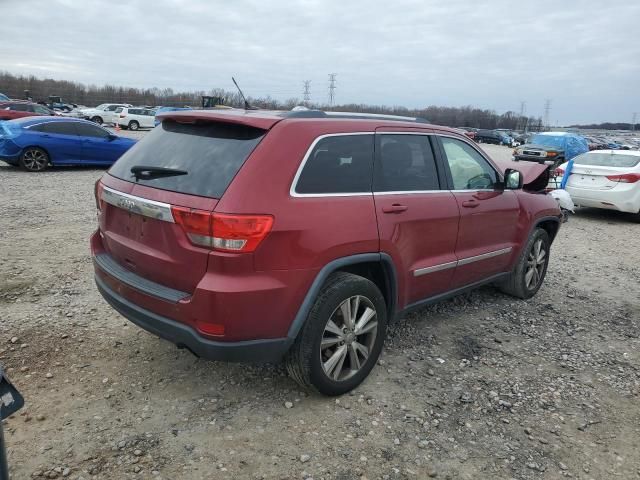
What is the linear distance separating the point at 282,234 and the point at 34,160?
12.3 meters

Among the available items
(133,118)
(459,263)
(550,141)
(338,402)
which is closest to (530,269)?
(459,263)

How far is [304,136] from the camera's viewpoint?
9.87ft

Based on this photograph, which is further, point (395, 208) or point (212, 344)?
point (395, 208)

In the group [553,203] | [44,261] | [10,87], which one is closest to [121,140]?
[44,261]

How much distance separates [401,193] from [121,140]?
1231 centimetres

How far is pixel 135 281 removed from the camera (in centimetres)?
307

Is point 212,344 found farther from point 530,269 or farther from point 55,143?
point 55,143

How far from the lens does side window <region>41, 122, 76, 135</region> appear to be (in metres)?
12.7

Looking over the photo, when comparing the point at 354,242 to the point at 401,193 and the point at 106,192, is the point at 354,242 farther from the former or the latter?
the point at 106,192

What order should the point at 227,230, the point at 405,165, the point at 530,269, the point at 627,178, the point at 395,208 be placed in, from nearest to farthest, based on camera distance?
the point at 227,230, the point at 395,208, the point at 405,165, the point at 530,269, the point at 627,178

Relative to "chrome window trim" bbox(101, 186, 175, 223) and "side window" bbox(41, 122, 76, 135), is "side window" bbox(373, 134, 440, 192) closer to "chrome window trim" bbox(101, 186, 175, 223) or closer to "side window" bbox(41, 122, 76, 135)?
"chrome window trim" bbox(101, 186, 175, 223)

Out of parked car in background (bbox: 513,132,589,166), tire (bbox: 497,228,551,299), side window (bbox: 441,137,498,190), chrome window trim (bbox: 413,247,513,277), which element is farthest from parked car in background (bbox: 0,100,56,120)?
chrome window trim (bbox: 413,247,513,277)

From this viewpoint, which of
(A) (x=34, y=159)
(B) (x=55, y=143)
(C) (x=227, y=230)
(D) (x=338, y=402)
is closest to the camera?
(C) (x=227, y=230)

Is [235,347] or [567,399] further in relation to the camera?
[567,399]
